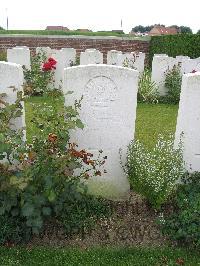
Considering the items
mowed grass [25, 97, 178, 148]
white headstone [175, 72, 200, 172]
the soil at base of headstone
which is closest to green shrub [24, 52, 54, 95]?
mowed grass [25, 97, 178, 148]

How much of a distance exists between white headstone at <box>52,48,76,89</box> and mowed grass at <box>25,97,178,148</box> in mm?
1138

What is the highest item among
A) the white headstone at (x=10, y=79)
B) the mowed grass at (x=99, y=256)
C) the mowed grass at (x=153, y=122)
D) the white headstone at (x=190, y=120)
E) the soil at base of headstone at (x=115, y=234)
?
the white headstone at (x=10, y=79)

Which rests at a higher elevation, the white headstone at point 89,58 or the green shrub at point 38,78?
the white headstone at point 89,58

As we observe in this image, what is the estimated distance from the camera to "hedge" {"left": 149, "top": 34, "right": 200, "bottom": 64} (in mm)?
16516

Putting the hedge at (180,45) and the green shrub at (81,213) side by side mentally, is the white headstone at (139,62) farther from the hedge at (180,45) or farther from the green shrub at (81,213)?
the green shrub at (81,213)

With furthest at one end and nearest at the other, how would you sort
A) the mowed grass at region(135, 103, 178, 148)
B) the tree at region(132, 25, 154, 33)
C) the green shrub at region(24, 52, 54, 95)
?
the tree at region(132, 25, 154, 33) < the green shrub at region(24, 52, 54, 95) < the mowed grass at region(135, 103, 178, 148)

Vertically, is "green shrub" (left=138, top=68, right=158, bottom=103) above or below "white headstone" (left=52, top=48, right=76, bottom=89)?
below

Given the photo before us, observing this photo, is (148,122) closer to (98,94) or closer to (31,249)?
(98,94)

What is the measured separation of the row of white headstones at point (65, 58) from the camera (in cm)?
1066

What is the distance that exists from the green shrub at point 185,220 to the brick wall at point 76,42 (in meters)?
14.8

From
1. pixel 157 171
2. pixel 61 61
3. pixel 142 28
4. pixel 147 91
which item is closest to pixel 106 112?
pixel 157 171

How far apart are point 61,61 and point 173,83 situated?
325 cm

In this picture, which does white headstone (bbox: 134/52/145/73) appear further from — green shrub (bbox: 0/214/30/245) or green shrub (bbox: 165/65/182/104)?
green shrub (bbox: 0/214/30/245)

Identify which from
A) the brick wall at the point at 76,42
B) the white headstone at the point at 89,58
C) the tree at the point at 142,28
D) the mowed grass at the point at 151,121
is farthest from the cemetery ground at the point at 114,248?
the tree at the point at 142,28
